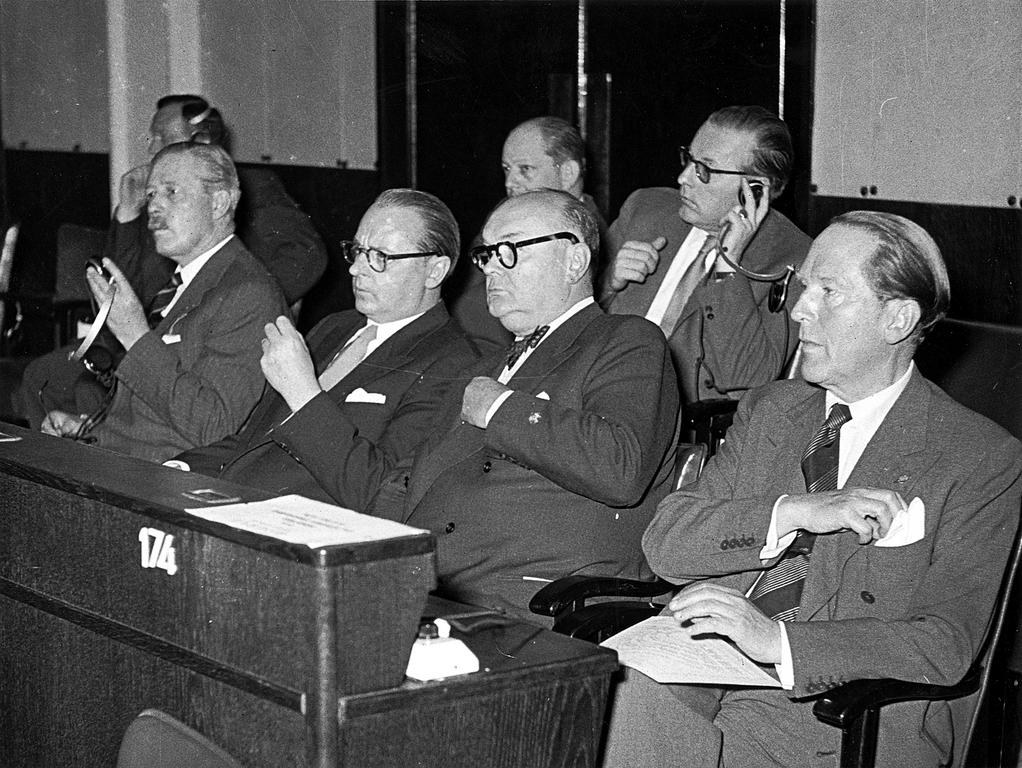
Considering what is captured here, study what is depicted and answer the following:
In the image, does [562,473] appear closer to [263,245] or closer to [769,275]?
[769,275]

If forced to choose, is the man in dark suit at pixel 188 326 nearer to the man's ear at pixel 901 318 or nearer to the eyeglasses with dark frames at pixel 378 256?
the eyeglasses with dark frames at pixel 378 256

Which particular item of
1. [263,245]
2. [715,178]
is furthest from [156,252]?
[715,178]

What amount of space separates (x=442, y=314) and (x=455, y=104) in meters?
2.27

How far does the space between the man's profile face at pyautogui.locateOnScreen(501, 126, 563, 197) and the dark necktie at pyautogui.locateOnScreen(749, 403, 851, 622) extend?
2020 millimetres

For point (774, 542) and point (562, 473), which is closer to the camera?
point (774, 542)

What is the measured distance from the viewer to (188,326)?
345cm

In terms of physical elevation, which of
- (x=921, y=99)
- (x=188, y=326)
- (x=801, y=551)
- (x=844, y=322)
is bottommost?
(x=801, y=551)

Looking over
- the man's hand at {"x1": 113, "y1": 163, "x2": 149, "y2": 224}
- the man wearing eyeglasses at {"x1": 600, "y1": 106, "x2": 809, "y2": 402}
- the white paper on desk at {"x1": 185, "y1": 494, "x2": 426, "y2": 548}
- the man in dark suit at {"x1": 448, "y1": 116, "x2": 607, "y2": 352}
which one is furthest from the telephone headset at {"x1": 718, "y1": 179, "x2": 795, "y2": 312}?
the man's hand at {"x1": 113, "y1": 163, "x2": 149, "y2": 224}

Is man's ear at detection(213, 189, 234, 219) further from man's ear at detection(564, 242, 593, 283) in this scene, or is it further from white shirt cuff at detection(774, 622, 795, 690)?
white shirt cuff at detection(774, 622, 795, 690)

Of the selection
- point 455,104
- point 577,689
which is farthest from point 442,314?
point 455,104

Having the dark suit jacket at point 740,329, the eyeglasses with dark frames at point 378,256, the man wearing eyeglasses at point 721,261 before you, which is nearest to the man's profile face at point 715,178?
the man wearing eyeglasses at point 721,261

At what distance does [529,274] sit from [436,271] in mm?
472

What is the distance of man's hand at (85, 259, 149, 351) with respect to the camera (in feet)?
11.0

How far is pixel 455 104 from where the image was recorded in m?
5.17
